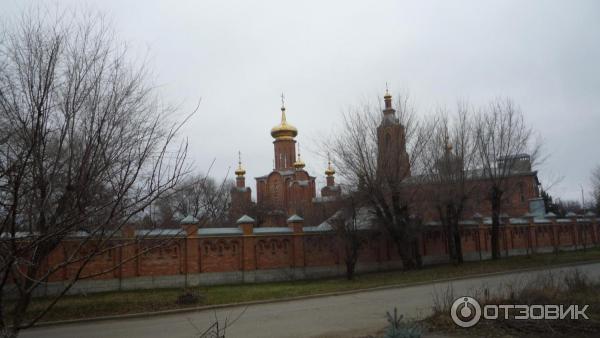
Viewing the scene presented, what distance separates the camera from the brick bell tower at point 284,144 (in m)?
56.0

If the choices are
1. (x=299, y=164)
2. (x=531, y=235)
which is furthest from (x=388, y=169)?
(x=299, y=164)

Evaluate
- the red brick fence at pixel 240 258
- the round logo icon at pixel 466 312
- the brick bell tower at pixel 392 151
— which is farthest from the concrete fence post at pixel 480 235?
the round logo icon at pixel 466 312

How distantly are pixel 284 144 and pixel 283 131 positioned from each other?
1.88 m

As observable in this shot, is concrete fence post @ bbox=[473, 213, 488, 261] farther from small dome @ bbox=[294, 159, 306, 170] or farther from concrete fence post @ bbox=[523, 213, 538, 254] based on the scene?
small dome @ bbox=[294, 159, 306, 170]

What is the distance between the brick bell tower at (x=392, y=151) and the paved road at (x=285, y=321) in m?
8.09

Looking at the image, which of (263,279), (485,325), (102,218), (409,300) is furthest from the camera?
(263,279)

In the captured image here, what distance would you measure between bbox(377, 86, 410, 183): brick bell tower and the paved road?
8.09 m

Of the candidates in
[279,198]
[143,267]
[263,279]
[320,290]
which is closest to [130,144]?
[320,290]

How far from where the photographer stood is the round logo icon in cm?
826

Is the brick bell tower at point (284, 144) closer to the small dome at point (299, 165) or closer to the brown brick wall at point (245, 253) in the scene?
the small dome at point (299, 165)

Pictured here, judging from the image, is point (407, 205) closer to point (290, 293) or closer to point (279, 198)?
point (290, 293)

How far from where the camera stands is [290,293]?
49.5ft

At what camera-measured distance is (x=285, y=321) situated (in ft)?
34.3

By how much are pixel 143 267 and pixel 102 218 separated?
1547 centimetres
